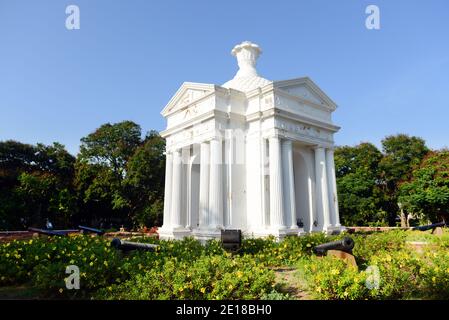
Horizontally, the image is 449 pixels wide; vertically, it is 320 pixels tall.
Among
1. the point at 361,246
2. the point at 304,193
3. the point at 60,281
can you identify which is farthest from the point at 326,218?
the point at 60,281

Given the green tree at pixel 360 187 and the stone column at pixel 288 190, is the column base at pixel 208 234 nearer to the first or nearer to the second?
the stone column at pixel 288 190

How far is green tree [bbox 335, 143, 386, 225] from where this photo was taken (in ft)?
113

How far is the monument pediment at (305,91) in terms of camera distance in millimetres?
19031

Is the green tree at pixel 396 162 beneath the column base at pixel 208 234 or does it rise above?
above

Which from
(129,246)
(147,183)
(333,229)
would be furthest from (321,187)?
(147,183)

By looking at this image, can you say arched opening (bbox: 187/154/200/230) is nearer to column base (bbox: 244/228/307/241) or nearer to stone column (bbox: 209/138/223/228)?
stone column (bbox: 209/138/223/228)

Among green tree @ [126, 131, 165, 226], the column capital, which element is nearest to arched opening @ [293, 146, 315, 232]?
the column capital

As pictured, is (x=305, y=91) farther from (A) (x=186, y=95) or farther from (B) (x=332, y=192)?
(A) (x=186, y=95)

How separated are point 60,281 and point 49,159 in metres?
35.4

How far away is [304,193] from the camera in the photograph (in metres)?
21.8

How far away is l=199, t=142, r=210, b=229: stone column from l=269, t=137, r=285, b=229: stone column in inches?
137

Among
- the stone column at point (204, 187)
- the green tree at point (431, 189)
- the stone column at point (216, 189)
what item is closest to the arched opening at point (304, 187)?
the stone column at point (216, 189)

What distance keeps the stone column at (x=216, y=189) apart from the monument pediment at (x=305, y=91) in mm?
5261

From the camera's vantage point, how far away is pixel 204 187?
57.9 ft
